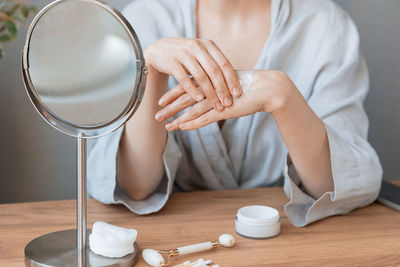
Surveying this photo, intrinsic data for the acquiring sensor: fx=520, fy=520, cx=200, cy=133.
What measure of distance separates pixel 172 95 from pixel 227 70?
0.36 ft

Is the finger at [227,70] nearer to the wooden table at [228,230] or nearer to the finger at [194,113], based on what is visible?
the finger at [194,113]

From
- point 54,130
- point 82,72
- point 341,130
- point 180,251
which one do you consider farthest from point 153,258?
point 54,130

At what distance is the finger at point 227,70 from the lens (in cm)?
88

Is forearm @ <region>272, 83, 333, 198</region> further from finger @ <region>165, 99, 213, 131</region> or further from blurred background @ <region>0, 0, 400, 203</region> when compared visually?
blurred background @ <region>0, 0, 400, 203</region>

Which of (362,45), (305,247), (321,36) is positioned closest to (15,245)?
(305,247)

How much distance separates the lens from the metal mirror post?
0.74 metres

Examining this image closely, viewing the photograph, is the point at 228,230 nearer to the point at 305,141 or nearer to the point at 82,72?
the point at 305,141

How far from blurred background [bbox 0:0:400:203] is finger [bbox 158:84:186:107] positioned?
621mm


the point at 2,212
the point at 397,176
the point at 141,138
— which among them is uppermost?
the point at 141,138

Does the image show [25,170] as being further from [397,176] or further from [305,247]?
[397,176]

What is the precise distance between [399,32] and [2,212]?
1268 mm

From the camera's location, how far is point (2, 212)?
995mm

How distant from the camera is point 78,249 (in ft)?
2.64

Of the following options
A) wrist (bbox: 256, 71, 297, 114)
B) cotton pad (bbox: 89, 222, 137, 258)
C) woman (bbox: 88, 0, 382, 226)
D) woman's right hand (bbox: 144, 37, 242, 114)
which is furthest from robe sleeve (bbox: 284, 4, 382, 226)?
cotton pad (bbox: 89, 222, 137, 258)
